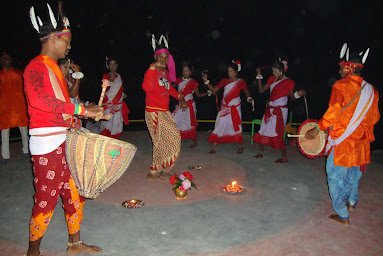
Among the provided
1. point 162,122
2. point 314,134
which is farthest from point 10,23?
point 314,134

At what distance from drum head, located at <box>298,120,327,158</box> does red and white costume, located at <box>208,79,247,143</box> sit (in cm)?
306

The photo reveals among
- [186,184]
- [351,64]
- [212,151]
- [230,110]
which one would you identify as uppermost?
[351,64]

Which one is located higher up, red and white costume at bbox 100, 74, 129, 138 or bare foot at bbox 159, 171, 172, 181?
red and white costume at bbox 100, 74, 129, 138

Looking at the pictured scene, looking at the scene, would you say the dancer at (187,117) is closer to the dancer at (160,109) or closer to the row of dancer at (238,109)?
the row of dancer at (238,109)

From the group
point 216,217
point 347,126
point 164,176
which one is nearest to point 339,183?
point 347,126

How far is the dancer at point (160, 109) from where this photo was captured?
557 centimetres

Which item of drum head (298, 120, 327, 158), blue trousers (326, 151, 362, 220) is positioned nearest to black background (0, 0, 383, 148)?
drum head (298, 120, 327, 158)

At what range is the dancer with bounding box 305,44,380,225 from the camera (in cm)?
404

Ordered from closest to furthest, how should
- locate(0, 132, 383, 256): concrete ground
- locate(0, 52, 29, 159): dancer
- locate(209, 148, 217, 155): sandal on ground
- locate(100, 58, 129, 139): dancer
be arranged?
1. locate(0, 132, 383, 256): concrete ground
2. locate(0, 52, 29, 159): dancer
3. locate(209, 148, 217, 155): sandal on ground
4. locate(100, 58, 129, 139): dancer

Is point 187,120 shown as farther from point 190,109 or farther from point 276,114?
point 276,114

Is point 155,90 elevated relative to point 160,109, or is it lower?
elevated

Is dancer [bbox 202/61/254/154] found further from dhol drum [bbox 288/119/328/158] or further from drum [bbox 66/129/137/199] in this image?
drum [bbox 66/129/137/199]

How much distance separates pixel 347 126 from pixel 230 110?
12.0ft

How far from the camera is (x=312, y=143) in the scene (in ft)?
14.6
